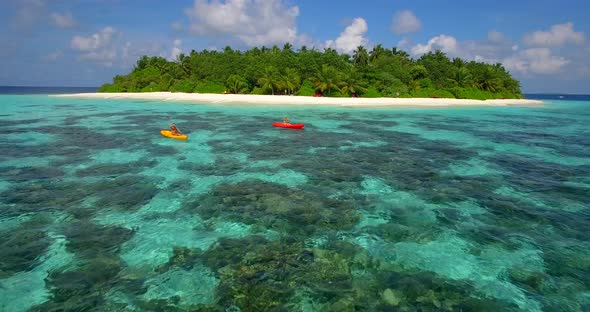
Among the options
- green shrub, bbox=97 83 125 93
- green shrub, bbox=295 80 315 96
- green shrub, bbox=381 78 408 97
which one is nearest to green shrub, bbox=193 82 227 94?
green shrub, bbox=295 80 315 96

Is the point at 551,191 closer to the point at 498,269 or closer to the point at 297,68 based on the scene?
the point at 498,269

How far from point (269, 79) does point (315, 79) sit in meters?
8.26

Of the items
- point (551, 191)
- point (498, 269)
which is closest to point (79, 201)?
point (498, 269)

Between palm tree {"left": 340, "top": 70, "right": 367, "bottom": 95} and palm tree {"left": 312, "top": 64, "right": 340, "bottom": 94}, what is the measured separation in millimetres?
1285

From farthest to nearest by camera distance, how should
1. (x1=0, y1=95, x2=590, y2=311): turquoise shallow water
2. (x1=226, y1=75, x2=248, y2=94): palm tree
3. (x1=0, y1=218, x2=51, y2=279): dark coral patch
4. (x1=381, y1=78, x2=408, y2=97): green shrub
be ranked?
(x1=226, y1=75, x2=248, y2=94): palm tree < (x1=381, y1=78, x2=408, y2=97): green shrub < (x1=0, y1=218, x2=51, y2=279): dark coral patch < (x1=0, y1=95, x2=590, y2=311): turquoise shallow water

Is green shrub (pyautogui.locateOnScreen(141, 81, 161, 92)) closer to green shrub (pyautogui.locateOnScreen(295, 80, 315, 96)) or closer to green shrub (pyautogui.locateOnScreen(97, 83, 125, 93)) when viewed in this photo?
green shrub (pyautogui.locateOnScreen(97, 83, 125, 93))

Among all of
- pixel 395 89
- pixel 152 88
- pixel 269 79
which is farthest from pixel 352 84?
pixel 152 88

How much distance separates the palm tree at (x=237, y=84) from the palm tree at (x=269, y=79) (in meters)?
4.61

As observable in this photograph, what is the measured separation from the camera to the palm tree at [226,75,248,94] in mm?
64312

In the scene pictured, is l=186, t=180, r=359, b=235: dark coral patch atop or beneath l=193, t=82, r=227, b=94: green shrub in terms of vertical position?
beneath

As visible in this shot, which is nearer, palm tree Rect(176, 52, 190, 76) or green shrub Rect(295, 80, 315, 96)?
green shrub Rect(295, 80, 315, 96)

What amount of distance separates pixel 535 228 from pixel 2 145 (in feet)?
87.6

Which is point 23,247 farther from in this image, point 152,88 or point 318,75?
point 152,88

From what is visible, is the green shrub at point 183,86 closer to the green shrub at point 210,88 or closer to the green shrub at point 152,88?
the green shrub at point 210,88
